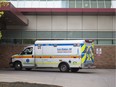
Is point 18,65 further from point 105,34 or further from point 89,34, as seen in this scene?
point 105,34

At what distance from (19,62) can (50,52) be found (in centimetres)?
341

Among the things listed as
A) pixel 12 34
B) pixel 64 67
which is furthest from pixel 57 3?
pixel 64 67

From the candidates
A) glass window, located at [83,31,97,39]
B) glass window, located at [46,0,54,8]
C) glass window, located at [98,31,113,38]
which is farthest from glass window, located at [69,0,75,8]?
glass window, located at [98,31,113,38]

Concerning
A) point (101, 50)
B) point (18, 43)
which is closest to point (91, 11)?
point (101, 50)

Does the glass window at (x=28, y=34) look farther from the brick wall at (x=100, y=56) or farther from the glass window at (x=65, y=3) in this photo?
the glass window at (x=65, y=3)

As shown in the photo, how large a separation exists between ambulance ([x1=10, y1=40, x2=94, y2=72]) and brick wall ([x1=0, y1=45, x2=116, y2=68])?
19.5 feet

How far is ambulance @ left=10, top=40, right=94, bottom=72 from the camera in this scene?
25000 mm

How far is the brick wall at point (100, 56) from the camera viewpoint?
33.0m

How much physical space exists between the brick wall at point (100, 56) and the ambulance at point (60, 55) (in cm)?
595

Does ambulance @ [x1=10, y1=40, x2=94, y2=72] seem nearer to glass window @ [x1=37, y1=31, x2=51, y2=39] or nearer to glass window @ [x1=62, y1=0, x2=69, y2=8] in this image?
glass window @ [x1=37, y1=31, x2=51, y2=39]

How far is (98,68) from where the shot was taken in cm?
3291

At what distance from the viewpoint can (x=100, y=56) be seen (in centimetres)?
3319

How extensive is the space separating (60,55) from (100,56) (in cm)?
→ 852

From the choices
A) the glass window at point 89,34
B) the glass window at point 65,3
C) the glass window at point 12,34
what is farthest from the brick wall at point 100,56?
the glass window at point 65,3
